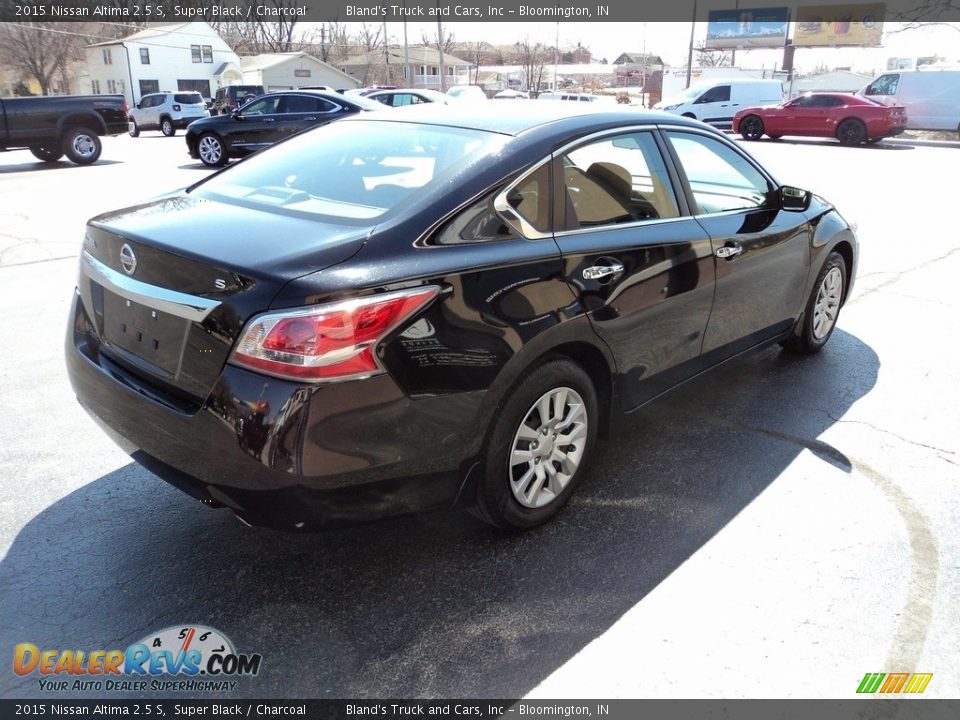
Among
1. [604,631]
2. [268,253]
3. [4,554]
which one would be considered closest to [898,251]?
[604,631]

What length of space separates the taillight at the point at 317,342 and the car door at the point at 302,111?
50.3 ft

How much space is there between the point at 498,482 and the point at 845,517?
1.59 meters

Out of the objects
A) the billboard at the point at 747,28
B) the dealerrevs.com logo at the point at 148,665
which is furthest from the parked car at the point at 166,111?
the billboard at the point at 747,28

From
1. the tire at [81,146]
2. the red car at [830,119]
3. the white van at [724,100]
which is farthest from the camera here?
the white van at [724,100]

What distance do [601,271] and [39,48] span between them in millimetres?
72671

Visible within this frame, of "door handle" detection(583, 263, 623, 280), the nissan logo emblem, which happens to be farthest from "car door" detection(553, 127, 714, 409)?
the nissan logo emblem

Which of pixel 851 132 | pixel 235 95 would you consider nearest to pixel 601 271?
pixel 851 132

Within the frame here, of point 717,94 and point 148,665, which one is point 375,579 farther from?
point 717,94

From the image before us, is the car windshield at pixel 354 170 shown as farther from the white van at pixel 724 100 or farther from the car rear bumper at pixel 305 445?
the white van at pixel 724 100

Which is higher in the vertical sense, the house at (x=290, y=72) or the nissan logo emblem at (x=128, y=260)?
the house at (x=290, y=72)

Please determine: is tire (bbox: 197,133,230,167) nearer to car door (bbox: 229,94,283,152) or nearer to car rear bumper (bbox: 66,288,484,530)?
car door (bbox: 229,94,283,152)

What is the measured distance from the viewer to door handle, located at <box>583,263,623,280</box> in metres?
3.05

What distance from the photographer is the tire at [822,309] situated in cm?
496

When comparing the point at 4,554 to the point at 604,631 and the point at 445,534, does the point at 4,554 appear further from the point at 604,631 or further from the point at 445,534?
the point at 604,631
